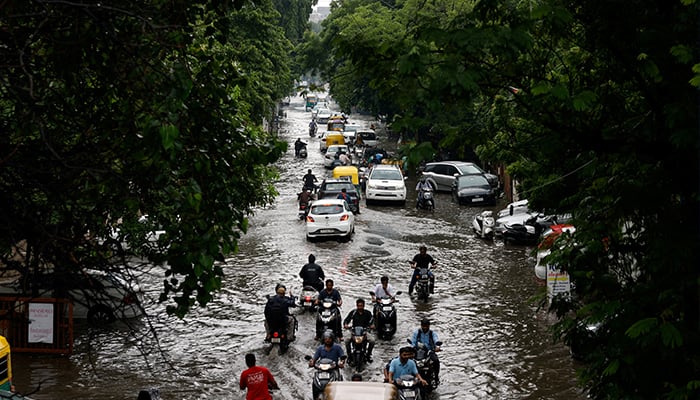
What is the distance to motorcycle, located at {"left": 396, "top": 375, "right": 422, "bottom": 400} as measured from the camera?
1440 cm

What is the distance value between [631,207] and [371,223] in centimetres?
2574

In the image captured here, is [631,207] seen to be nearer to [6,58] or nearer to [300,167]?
[6,58]

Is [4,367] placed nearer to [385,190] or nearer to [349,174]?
[385,190]

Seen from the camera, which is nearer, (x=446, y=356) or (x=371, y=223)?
(x=446, y=356)

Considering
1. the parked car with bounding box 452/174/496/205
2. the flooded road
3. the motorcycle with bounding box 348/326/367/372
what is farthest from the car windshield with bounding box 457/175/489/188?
the motorcycle with bounding box 348/326/367/372

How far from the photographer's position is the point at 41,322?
18.5 metres

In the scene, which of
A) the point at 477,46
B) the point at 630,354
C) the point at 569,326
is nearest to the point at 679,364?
the point at 630,354

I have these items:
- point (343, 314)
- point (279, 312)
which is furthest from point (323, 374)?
point (343, 314)

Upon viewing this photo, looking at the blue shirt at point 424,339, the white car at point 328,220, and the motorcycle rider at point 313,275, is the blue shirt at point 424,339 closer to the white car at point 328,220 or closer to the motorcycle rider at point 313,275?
the motorcycle rider at point 313,275

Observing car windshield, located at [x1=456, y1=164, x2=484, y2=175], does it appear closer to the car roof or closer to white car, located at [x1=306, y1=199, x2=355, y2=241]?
white car, located at [x1=306, y1=199, x2=355, y2=241]

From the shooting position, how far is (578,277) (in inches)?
407

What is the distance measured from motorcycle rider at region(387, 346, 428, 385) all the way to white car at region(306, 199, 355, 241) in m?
16.1

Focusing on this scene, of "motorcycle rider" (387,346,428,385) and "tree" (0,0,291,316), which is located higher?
"tree" (0,0,291,316)

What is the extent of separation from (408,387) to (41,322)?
8.37 metres
